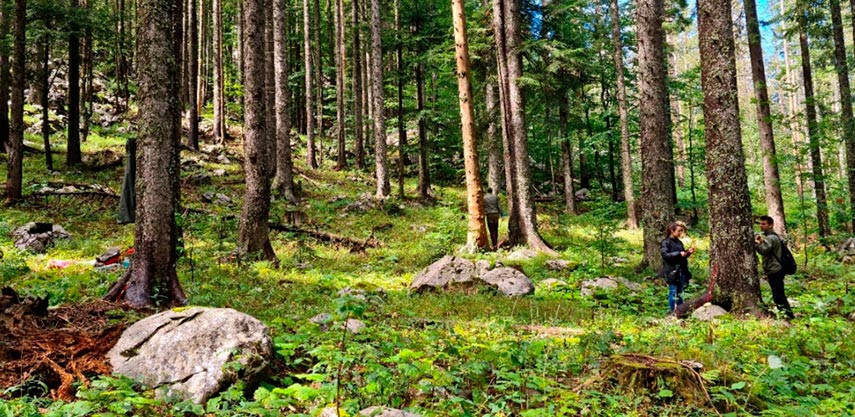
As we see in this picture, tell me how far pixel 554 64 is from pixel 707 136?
13510 millimetres

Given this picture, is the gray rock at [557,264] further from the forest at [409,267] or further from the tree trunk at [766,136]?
the tree trunk at [766,136]

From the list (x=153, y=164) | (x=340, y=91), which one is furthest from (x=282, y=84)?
(x=153, y=164)

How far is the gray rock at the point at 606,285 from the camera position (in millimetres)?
8773

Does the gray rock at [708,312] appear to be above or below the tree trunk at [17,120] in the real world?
below

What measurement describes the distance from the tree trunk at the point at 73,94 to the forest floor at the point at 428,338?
4.97 m

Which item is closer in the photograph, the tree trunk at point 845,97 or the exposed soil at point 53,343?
the exposed soil at point 53,343

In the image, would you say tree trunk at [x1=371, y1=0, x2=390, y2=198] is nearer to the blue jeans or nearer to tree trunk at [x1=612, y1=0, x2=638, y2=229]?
tree trunk at [x1=612, y1=0, x2=638, y2=229]

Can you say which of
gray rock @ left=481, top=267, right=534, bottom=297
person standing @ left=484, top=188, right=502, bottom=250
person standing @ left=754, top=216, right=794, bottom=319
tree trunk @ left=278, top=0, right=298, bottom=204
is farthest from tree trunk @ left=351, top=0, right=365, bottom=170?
person standing @ left=754, top=216, right=794, bottom=319

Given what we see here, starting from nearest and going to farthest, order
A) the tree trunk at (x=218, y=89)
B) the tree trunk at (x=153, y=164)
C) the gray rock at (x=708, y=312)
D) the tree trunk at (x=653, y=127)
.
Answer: the tree trunk at (x=153, y=164) → the gray rock at (x=708, y=312) → the tree trunk at (x=653, y=127) → the tree trunk at (x=218, y=89)

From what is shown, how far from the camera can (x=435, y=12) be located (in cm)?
2169

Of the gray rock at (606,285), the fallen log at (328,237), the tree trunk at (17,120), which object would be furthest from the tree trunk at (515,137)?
the tree trunk at (17,120)

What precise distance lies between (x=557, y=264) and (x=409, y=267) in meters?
3.47

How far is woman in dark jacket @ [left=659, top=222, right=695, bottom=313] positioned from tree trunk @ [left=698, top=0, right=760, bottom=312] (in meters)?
0.83

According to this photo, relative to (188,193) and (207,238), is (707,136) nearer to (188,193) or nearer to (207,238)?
(207,238)
